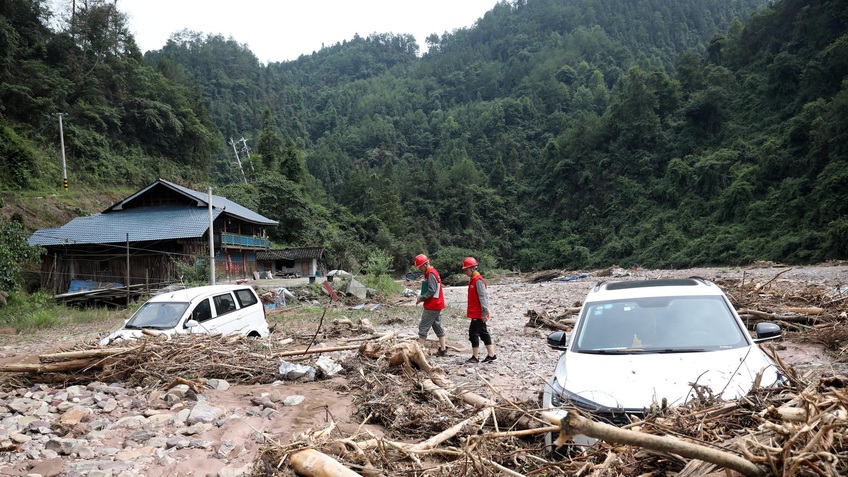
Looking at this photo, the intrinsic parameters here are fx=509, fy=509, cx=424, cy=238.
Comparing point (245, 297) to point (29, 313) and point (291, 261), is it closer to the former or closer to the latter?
point (29, 313)

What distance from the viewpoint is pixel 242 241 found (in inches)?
1288

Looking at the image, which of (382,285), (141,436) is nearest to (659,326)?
(141,436)

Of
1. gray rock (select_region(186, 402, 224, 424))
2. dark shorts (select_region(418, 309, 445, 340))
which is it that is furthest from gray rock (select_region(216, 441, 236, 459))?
dark shorts (select_region(418, 309, 445, 340))

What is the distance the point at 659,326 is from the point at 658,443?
2.60 metres

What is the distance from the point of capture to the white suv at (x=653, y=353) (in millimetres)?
3500

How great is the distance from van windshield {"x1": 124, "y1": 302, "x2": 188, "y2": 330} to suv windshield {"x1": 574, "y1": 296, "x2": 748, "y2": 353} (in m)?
7.39

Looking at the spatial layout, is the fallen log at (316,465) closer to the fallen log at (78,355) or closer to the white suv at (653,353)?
the white suv at (653,353)

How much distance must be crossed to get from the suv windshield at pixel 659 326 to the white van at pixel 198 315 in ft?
23.0

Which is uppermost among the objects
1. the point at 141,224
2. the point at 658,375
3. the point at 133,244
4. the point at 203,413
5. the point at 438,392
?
the point at 141,224

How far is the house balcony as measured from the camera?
30.8 meters

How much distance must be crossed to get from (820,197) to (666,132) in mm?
30280

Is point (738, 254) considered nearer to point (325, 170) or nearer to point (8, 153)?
point (8, 153)

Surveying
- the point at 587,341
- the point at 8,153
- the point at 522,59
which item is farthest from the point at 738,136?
the point at 522,59

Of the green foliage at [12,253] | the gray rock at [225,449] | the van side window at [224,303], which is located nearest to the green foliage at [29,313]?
the green foliage at [12,253]
